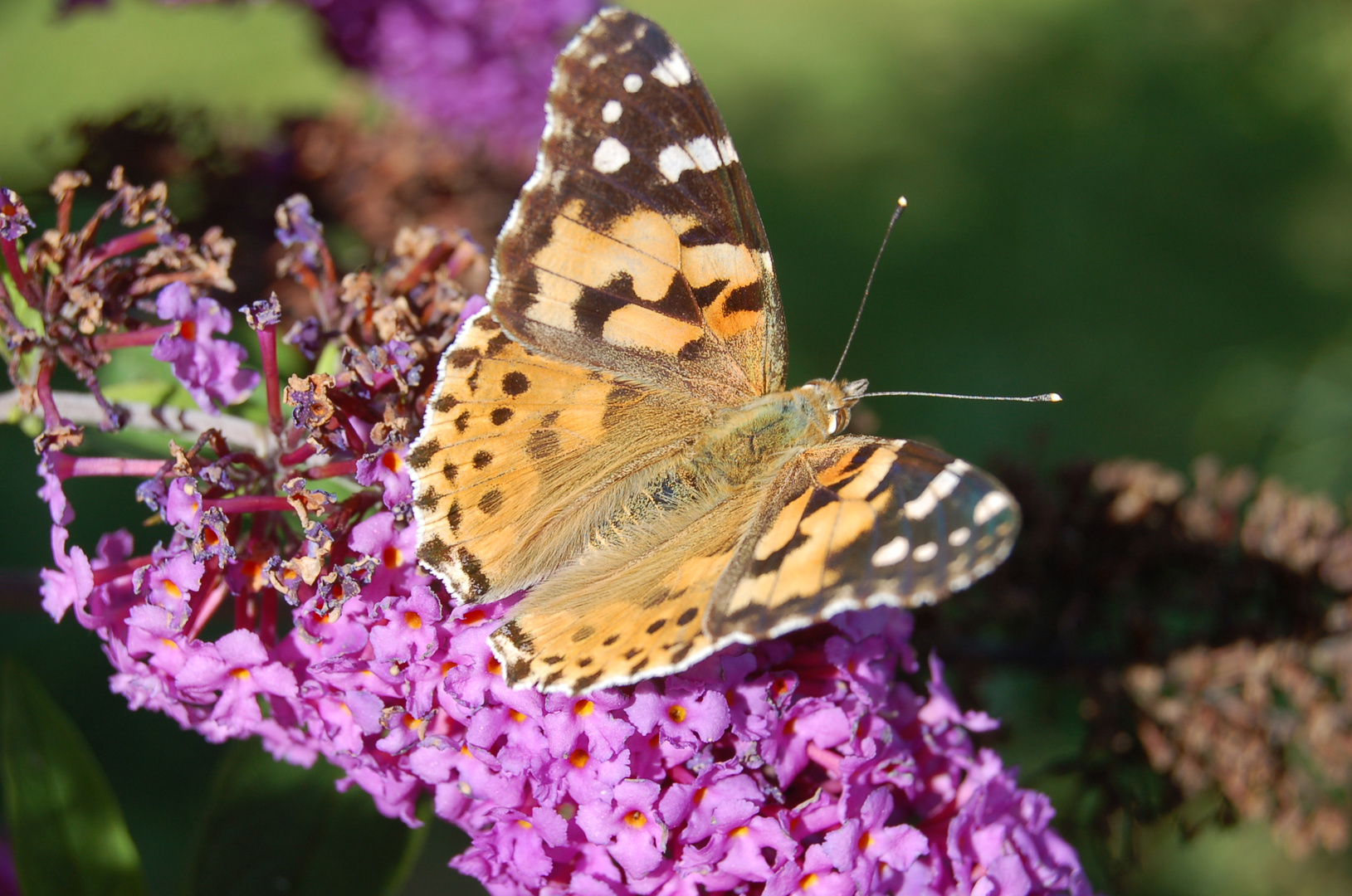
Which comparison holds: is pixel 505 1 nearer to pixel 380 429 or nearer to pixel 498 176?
pixel 498 176

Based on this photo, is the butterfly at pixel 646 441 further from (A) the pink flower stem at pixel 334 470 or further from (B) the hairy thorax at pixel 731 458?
(A) the pink flower stem at pixel 334 470

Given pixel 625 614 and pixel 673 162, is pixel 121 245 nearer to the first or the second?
pixel 673 162

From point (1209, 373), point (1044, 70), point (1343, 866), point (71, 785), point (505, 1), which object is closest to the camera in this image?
point (71, 785)

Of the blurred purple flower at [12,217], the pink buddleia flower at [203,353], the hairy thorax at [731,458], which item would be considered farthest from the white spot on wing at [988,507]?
the blurred purple flower at [12,217]

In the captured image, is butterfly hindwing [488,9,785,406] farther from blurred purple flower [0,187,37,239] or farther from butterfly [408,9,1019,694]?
blurred purple flower [0,187,37,239]

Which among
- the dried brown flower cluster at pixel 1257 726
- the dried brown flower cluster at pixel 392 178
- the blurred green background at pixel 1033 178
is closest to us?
the dried brown flower cluster at pixel 1257 726

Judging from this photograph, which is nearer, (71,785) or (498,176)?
(71,785)

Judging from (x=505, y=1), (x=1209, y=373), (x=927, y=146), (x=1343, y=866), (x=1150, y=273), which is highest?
(x=505, y=1)

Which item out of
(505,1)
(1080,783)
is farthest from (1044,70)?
(1080,783)
